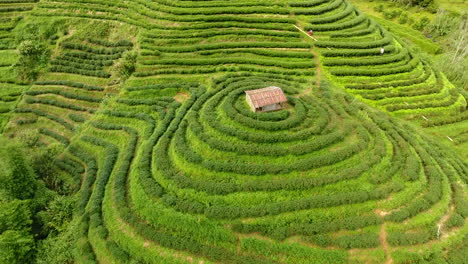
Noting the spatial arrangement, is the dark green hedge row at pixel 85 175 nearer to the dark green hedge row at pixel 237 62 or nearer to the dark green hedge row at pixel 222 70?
the dark green hedge row at pixel 222 70

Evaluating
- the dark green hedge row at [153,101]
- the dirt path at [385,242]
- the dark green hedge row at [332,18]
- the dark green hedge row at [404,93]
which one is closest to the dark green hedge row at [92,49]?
the dark green hedge row at [153,101]

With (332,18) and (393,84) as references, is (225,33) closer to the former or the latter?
(332,18)

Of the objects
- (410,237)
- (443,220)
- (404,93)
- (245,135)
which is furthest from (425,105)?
(245,135)

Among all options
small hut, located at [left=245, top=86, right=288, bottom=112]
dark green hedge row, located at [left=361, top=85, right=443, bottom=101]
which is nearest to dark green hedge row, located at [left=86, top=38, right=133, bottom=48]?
small hut, located at [left=245, top=86, right=288, bottom=112]

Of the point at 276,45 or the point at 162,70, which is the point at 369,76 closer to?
the point at 276,45

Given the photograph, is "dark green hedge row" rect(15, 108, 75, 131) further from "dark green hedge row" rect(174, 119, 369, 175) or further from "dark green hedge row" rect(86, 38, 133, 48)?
"dark green hedge row" rect(174, 119, 369, 175)
